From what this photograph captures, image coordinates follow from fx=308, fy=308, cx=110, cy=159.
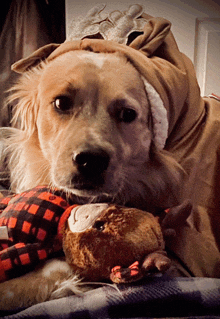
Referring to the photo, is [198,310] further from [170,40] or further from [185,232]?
[170,40]

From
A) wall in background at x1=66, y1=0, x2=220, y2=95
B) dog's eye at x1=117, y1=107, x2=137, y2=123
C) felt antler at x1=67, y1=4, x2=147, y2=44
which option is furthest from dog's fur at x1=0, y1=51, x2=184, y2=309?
wall in background at x1=66, y1=0, x2=220, y2=95

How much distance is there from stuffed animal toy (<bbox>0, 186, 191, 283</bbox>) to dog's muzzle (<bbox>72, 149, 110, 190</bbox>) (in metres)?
0.05

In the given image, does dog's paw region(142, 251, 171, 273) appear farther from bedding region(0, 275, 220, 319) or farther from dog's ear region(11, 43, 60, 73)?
dog's ear region(11, 43, 60, 73)

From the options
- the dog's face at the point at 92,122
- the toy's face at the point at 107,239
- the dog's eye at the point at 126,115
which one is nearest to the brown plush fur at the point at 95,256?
the toy's face at the point at 107,239

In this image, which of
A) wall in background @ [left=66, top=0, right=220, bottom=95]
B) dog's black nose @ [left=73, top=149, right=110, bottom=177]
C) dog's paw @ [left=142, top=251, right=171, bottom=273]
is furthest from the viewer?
wall in background @ [left=66, top=0, right=220, bottom=95]

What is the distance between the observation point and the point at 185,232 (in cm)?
75

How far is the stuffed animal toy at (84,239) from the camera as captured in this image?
573mm

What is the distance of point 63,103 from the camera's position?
0.74m

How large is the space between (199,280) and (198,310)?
0.22 feet

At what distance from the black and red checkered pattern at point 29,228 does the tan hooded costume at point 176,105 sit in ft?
0.93

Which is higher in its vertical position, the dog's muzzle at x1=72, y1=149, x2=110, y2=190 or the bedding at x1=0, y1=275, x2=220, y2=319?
the dog's muzzle at x1=72, y1=149, x2=110, y2=190

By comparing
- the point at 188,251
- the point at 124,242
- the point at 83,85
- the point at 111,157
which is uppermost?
the point at 83,85

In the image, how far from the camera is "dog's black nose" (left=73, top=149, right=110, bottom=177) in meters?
0.64

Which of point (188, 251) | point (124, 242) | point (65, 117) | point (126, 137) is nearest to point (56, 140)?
point (65, 117)
